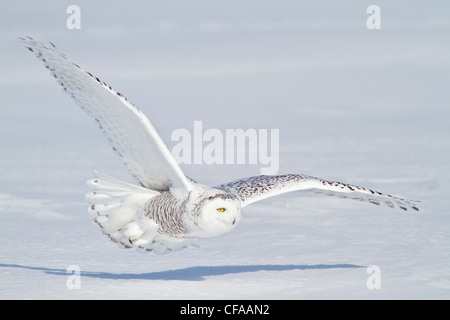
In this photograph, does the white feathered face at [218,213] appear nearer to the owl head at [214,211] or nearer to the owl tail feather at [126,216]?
the owl head at [214,211]

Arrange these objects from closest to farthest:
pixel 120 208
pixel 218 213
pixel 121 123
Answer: pixel 218 213 < pixel 121 123 < pixel 120 208

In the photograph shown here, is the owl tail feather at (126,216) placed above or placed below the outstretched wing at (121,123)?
below

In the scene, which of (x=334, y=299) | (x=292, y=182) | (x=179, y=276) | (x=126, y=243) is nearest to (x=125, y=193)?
(x=126, y=243)

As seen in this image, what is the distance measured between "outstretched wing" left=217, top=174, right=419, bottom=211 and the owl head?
376 millimetres

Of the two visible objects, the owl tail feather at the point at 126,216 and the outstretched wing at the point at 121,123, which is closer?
the outstretched wing at the point at 121,123

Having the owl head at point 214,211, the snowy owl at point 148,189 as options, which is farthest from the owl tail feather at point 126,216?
the owl head at point 214,211

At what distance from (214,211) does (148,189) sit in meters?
0.95

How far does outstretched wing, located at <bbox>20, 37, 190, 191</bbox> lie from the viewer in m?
7.11

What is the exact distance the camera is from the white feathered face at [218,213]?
7277 millimetres

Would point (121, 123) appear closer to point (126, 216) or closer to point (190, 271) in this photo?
point (126, 216)

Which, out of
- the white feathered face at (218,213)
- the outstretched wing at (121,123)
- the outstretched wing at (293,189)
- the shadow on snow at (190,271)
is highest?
the outstretched wing at (121,123)

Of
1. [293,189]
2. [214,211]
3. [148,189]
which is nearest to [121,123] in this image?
[148,189]

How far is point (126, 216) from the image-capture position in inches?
315

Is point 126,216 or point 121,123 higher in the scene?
point 121,123
